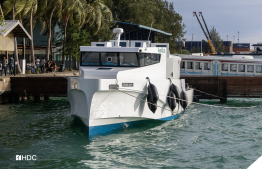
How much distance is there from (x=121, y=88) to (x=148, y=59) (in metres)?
3.33

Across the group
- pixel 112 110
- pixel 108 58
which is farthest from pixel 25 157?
pixel 108 58

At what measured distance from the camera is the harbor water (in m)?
14.2

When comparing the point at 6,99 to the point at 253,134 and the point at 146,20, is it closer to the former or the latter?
the point at 253,134

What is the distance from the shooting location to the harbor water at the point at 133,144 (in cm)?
1424

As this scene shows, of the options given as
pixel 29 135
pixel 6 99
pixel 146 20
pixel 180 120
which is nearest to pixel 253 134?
pixel 180 120

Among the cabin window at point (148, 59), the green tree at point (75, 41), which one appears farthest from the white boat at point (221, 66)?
the cabin window at point (148, 59)

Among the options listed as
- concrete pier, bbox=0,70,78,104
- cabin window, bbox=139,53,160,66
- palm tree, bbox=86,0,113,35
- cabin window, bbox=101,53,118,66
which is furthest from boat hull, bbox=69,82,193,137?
palm tree, bbox=86,0,113,35

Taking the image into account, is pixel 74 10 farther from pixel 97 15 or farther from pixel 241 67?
pixel 241 67

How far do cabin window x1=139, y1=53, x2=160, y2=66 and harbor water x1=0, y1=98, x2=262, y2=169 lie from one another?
2950 millimetres

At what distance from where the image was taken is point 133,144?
16.8 metres

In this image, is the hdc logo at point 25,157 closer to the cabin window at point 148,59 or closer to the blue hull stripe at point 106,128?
the blue hull stripe at point 106,128

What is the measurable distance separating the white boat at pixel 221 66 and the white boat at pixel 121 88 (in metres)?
20.0

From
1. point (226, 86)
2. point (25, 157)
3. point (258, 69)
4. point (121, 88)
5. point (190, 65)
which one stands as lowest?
point (25, 157)

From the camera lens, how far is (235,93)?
32.9m
